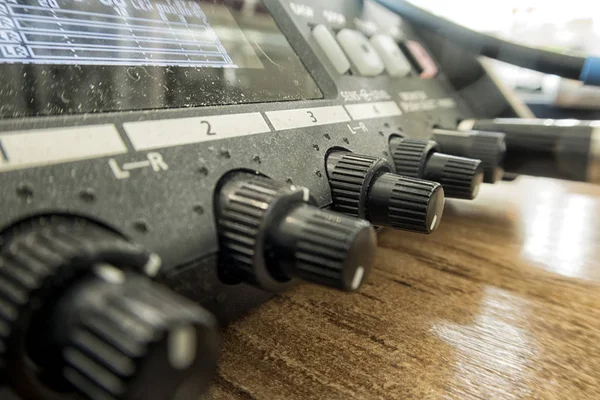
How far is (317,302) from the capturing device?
373 millimetres

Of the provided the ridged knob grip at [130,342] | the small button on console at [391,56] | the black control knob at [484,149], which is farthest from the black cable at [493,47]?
the ridged knob grip at [130,342]

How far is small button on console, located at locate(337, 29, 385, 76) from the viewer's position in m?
0.52

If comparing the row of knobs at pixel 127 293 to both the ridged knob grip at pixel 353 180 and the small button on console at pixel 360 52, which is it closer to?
the ridged knob grip at pixel 353 180

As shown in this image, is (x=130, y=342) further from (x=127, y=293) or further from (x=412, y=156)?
(x=412, y=156)

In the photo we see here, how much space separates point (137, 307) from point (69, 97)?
0.51 feet

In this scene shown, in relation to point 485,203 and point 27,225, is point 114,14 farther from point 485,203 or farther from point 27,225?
point 485,203

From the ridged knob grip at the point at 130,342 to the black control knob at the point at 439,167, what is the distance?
294mm

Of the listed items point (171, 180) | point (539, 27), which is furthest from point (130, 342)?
point (539, 27)

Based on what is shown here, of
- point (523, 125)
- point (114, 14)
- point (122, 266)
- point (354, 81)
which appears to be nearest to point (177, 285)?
point (122, 266)

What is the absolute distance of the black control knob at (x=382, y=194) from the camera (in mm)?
→ 344

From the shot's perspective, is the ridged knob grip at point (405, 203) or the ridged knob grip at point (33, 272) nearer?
the ridged knob grip at point (33, 272)

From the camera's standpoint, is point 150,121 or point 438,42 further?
point 438,42

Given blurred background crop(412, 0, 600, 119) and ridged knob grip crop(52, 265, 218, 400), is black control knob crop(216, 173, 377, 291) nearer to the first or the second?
ridged knob grip crop(52, 265, 218, 400)

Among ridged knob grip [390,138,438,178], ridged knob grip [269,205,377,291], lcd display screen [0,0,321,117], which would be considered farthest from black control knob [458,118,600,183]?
ridged knob grip [269,205,377,291]
